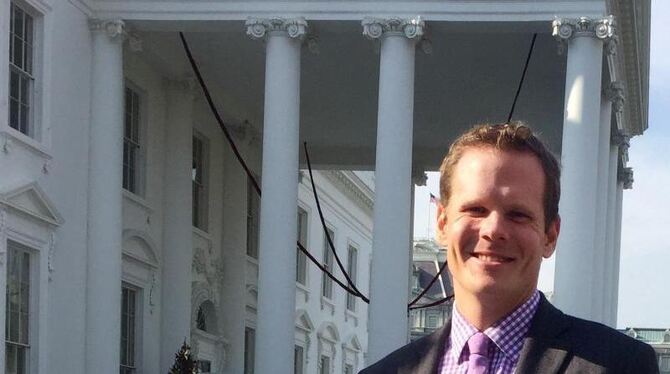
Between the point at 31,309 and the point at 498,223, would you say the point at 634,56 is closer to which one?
the point at 31,309

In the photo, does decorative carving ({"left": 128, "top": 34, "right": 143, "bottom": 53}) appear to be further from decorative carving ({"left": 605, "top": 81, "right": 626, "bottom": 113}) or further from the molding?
the molding

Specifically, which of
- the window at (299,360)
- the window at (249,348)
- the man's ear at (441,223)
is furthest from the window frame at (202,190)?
the man's ear at (441,223)

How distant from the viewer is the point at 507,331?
278cm

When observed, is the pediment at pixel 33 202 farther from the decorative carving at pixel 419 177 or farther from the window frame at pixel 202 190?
the decorative carving at pixel 419 177

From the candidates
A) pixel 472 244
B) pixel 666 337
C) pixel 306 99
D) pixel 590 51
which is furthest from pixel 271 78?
pixel 666 337

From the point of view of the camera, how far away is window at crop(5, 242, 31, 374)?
20297 mm

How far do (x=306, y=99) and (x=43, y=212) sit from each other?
450 inches

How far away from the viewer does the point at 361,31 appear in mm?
23625

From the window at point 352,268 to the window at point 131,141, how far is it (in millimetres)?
19492

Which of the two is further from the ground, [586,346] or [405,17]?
[405,17]

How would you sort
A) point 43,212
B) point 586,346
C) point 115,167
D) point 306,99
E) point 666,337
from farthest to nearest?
point 666,337 → point 306,99 → point 115,167 → point 43,212 → point 586,346

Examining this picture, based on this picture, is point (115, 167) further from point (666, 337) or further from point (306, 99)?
point (666, 337)

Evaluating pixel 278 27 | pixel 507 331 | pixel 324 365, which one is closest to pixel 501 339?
pixel 507 331

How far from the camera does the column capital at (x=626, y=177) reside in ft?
116
